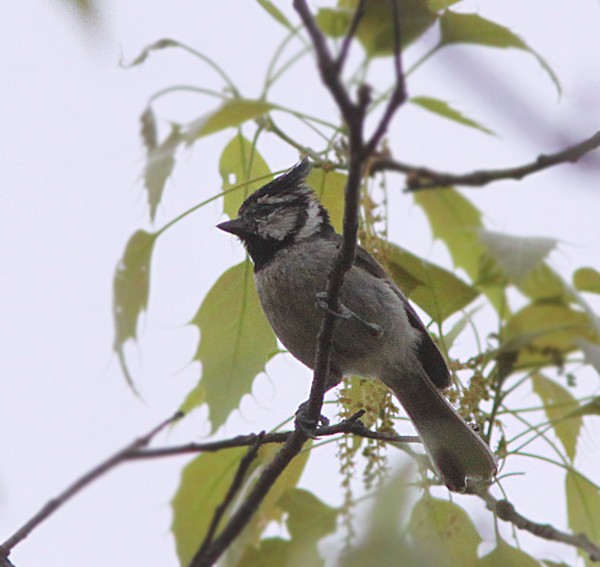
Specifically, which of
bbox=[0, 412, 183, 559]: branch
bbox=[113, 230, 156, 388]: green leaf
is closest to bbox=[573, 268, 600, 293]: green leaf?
bbox=[113, 230, 156, 388]: green leaf

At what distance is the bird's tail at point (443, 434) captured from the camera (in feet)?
11.2

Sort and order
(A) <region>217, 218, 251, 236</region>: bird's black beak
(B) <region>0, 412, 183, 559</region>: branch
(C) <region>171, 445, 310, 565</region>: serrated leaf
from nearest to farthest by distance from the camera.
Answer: (B) <region>0, 412, 183, 559</region>: branch, (C) <region>171, 445, 310, 565</region>: serrated leaf, (A) <region>217, 218, 251, 236</region>: bird's black beak

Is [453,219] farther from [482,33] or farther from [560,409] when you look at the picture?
[482,33]

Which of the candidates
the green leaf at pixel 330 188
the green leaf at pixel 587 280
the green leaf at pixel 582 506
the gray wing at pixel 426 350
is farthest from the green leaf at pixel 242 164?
the green leaf at pixel 582 506

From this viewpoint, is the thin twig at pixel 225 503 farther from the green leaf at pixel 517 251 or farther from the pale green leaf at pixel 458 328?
the pale green leaf at pixel 458 328

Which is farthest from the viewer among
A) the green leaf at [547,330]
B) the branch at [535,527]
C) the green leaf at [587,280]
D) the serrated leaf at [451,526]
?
the green leaf at [587,280]

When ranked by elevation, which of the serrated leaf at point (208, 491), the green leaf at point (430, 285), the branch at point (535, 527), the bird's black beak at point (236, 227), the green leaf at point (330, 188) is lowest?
the branch at point (535, 527)

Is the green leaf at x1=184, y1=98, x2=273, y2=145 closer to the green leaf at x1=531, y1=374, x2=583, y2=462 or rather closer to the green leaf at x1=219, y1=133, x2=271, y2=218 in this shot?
the green leaf at x1=219, y1=133, x2=271, y2=218

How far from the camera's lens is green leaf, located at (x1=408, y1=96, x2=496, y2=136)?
118 inches

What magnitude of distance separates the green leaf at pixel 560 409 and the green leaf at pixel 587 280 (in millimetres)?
443

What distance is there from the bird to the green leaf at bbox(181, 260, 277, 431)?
0.28 m

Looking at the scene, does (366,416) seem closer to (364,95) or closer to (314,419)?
(314,419)

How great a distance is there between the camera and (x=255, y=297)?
12.0 ft

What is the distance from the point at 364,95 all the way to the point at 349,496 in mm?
1072
